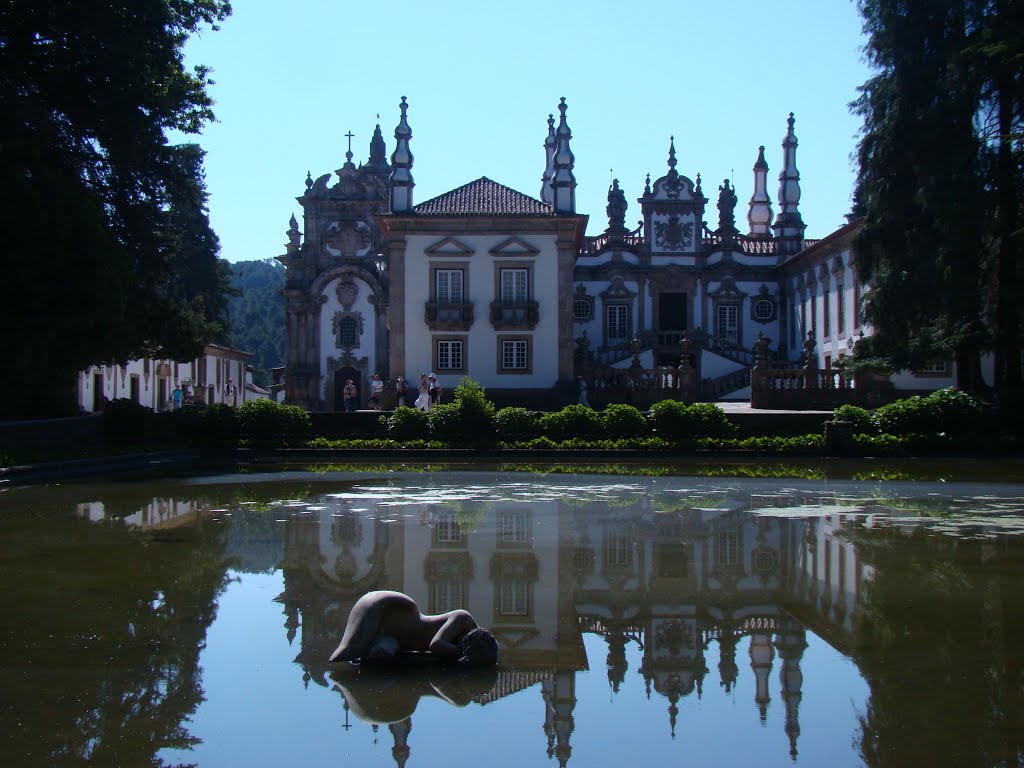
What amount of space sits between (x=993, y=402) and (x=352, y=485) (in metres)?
14.9

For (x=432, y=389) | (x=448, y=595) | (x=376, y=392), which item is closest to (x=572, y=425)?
(x=432, y=389)

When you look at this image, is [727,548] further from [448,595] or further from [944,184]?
[944,184]

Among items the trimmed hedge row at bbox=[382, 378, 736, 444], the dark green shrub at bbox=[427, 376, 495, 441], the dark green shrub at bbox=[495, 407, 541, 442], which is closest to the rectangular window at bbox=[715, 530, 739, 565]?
the trimmed hedge row at bbox=[382, 378, 736, 444]

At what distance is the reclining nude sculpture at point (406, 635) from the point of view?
16.2ft

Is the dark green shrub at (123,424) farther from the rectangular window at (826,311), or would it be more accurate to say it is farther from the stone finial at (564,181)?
the rectangular window at (826,311)

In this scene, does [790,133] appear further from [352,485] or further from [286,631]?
[286,631]

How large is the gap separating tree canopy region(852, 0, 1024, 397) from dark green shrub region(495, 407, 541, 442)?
961 centimetres

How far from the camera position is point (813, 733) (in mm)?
4188

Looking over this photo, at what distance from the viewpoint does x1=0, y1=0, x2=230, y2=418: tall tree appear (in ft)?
57.9

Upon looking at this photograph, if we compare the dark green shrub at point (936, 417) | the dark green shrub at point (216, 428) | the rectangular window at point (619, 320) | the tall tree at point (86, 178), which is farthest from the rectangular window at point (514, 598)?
the rectangular window at point (619, 320)

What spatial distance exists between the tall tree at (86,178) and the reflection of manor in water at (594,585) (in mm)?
9294

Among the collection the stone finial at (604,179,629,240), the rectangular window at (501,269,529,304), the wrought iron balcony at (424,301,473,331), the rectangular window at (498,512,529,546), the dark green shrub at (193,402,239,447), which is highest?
the stone finial at (604,179,629,240)

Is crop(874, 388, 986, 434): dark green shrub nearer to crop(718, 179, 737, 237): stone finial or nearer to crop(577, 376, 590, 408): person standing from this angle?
crop(577, 376, 590, 408): person standing

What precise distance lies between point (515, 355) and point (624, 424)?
36.5 ft
